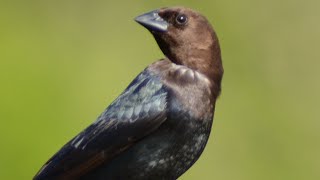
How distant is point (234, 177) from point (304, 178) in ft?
1.70

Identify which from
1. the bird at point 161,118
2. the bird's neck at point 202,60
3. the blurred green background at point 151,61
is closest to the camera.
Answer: the bird at point 161,118

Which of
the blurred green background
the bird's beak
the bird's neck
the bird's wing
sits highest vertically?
the bird's beak

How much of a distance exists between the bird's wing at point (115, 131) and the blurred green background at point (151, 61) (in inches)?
81.0

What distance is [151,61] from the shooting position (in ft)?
34.3

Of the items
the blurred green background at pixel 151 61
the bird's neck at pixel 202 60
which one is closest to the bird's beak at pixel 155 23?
the bird's neck at pixel 202 60

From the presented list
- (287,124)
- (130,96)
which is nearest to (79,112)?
(287,124)

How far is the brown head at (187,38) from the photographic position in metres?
7.52

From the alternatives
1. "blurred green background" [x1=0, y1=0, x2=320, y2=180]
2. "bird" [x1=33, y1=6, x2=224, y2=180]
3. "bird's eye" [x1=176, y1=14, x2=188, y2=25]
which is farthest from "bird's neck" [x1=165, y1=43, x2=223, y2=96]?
"blurred green background" [x1=0, y1=0, x2=320, y2=180]

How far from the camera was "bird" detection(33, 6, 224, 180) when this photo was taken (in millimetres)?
7324

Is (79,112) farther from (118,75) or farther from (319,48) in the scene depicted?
(319,48)

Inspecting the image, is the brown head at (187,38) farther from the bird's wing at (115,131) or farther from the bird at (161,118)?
the bird's wing at (115,131)

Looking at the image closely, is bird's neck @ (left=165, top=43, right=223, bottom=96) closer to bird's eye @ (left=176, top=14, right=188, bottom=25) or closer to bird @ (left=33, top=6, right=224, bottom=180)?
bird @ (left=33, top=6, right=224, bottom=180)

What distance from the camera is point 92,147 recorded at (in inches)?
293

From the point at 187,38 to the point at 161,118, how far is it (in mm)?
413
